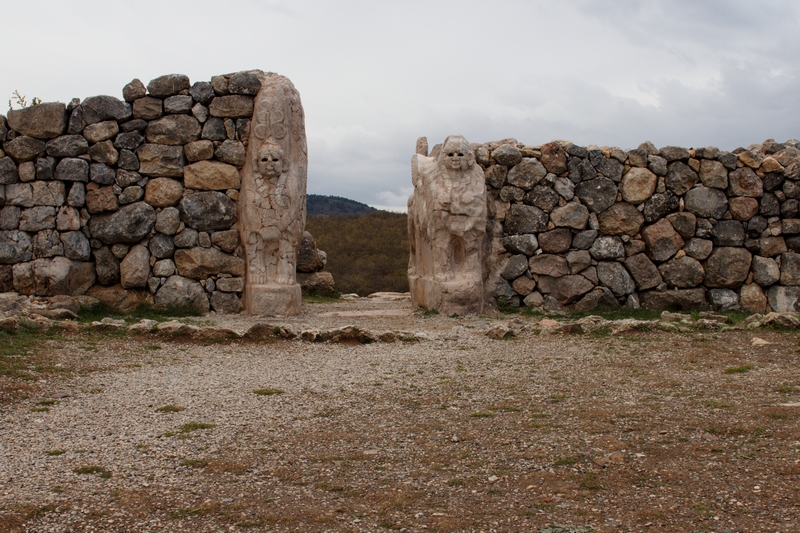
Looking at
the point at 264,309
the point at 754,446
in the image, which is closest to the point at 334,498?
the point at 754,446

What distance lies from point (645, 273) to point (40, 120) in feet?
30.3

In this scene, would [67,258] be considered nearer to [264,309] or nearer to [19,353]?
[264,309]

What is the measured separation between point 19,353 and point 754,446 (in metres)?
5.86

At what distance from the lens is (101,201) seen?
35.2ft

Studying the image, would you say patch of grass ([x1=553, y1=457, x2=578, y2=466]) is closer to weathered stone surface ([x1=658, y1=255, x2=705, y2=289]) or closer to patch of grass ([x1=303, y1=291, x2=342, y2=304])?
weathered stone surface ([x1=658, y1=255, x2=705, y2=289])

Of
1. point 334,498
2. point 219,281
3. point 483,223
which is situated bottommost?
point 334,498

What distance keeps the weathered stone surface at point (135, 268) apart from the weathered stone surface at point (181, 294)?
12.3 inches

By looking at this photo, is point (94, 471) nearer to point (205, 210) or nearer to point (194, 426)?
point (194, 426)

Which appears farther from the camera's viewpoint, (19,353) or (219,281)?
(219,281)

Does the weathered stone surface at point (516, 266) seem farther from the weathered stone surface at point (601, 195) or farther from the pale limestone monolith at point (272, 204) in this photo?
the pale limestone monolith at point (272, 204)

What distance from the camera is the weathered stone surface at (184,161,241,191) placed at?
10875 millimetres

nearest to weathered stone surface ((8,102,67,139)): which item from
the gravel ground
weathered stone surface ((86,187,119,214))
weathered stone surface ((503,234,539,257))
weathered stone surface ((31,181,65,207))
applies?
weathered stone surface ((31,181,65,207))

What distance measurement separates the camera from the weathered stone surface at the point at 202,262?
35.6 feet

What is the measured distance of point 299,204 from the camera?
36.0 ft
